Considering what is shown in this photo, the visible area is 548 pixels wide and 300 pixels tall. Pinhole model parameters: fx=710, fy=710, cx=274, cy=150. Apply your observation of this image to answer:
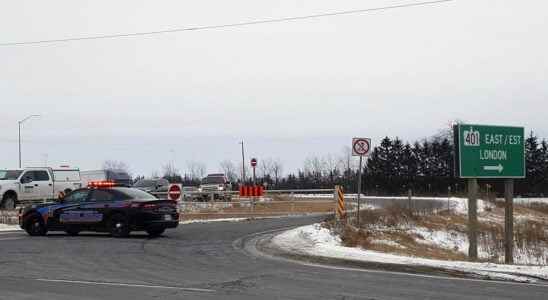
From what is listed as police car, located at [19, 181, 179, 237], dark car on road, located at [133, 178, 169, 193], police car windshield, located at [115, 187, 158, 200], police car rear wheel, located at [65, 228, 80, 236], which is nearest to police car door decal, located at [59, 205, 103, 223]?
police car, located at [19, 181, 179, 237]

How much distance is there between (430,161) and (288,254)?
281ft

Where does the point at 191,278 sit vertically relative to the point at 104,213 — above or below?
below

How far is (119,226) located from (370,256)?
28.6 feet

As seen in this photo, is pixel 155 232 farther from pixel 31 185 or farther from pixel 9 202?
pixel 31 185

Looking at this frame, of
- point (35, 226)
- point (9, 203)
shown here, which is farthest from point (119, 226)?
point (9, 203)

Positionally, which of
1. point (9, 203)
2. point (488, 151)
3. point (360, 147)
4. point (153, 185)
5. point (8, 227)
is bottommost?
point (8, 227)

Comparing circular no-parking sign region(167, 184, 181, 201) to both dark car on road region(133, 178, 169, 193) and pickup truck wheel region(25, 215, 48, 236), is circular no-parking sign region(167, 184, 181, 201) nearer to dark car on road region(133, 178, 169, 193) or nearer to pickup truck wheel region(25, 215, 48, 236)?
pickup truck wheel region(25, 215, 48, 236)

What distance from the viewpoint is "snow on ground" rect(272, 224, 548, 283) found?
12.0m

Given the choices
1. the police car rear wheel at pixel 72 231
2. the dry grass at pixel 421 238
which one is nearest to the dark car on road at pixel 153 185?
the dry grass at pixel 421 238

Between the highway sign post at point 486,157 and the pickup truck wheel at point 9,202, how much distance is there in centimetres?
2320

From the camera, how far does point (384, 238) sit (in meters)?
22.1

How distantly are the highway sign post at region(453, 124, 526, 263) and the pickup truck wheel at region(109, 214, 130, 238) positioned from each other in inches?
376

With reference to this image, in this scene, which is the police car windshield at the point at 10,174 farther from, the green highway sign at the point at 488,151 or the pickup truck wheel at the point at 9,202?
the green highway sign at the point at 488,151

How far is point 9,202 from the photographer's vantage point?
32.9 meters
